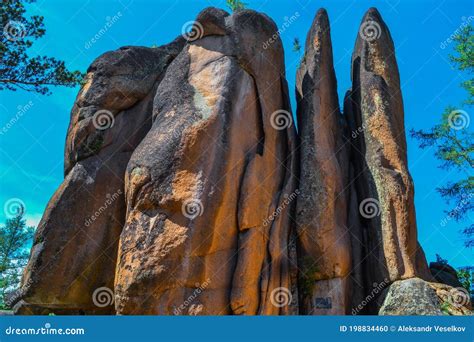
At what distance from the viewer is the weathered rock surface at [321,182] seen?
1221 cm

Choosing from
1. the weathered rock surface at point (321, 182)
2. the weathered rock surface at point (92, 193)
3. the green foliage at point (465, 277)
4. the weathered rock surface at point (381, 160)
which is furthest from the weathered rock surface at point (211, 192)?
the green foliage at point (465, 277)

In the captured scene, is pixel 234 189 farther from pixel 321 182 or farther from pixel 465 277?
pixel 465 277

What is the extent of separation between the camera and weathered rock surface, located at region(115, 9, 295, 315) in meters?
10.9

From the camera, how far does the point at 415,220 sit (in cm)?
1274

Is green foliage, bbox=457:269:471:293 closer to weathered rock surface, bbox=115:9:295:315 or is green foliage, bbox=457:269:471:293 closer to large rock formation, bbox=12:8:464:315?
large rock formation, bbox=12:8:464:315

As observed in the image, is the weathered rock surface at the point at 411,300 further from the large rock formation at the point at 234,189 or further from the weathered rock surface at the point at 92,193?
the weathered rock surface at the point at 92,193

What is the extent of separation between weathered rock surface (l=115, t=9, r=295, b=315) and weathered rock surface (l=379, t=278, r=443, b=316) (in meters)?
2.27

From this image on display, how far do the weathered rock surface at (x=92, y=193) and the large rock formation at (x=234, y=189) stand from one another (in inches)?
1.5

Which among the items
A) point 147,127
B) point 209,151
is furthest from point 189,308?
point 147,127

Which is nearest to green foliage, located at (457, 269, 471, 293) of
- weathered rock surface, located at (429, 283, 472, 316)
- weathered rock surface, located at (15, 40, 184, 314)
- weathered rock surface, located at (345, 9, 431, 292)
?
weathered rock surface, located at (345, 9, 431, 292)

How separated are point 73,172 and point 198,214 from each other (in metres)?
5.08

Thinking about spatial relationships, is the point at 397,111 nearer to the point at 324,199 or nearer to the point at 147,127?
the point at 324,199

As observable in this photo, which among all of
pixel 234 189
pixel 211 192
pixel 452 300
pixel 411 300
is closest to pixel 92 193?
pixel 211 192

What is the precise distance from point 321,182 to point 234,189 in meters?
2.33
